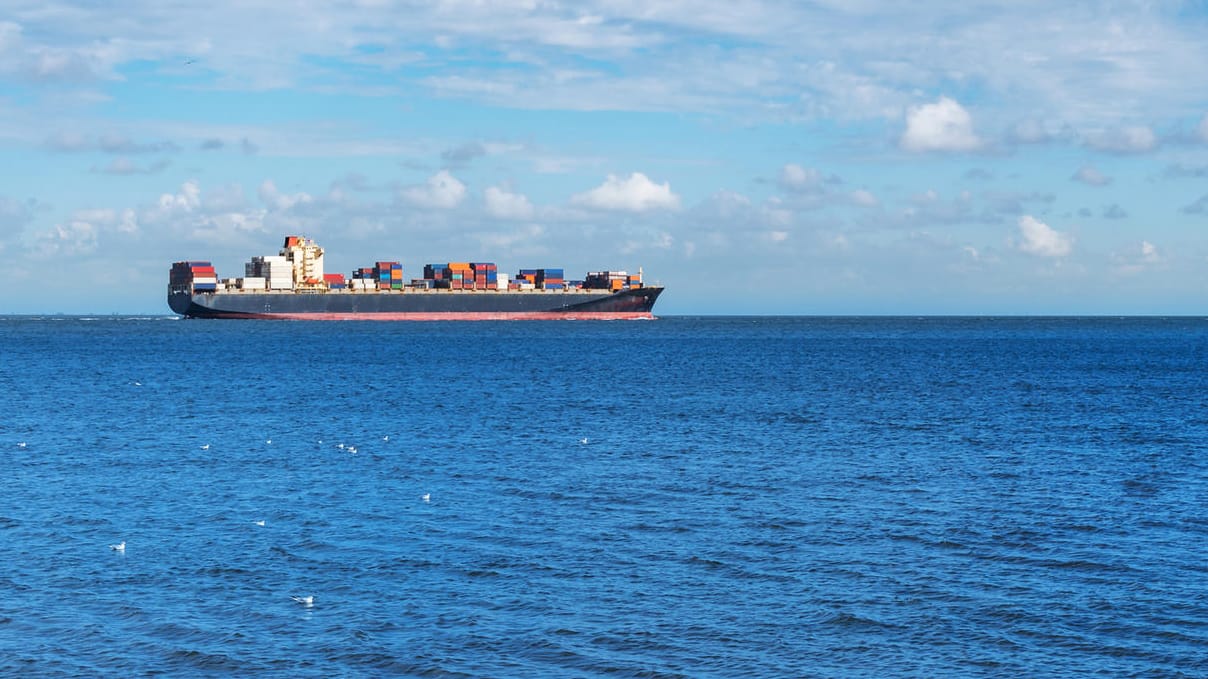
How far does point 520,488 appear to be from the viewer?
3359 cm

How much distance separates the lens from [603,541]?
26.3 meters

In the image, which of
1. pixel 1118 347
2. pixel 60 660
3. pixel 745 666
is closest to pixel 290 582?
pixel 60 660

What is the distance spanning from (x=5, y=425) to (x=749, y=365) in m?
68.0

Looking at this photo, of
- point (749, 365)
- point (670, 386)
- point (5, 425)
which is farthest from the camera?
point (749, 365)

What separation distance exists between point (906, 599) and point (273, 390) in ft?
186

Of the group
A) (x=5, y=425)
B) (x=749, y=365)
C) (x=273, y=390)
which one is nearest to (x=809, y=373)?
(x=749, y=365)

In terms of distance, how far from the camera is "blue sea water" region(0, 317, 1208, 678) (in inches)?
730

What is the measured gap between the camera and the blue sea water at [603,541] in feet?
60.8

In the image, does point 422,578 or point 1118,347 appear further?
point 1118,347

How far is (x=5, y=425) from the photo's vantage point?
165 feet

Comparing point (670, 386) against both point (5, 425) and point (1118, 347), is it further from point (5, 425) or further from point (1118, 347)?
point (1118, 347)

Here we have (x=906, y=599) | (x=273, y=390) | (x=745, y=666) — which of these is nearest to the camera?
(x=745, y=666)

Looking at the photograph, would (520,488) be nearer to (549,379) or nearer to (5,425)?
(5,425)

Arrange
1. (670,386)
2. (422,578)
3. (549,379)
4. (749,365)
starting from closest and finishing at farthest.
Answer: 1. (422,578)
2. (670,386)
3. (549,379)
4. (749,365)
